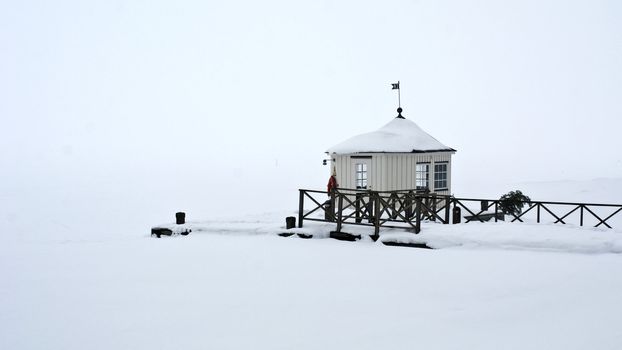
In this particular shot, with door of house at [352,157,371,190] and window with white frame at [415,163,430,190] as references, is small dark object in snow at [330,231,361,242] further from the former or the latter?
window with white frame at [415,163,430,190]

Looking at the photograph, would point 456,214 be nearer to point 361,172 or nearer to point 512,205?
point 512,205

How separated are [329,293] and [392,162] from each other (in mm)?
9916

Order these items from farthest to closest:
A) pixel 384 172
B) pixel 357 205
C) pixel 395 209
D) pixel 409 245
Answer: pixel 384 172 < pixel 395 209 < pixel 357 205 < pixel 409 245

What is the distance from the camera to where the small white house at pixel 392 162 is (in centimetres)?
2131

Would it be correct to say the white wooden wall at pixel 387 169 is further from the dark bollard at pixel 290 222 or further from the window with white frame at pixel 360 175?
the dark bollard at pixel 290 222

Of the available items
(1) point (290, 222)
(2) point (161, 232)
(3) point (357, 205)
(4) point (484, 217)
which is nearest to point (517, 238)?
(3) point (357, 205)

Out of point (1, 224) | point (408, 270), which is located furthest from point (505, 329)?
point (1, 224)

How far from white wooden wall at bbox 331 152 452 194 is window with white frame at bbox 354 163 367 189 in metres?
0.15

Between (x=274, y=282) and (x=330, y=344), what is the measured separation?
4.10m

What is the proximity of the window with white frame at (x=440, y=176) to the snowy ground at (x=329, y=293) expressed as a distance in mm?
5056

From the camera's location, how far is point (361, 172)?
21859mm

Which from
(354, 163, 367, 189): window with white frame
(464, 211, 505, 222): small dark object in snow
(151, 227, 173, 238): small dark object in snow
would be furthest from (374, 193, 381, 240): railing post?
(151, 227, 173, 238): small dark object in snow

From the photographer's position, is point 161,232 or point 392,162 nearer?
point 161,232

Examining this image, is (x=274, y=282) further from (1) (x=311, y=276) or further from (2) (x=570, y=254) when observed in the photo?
(2) (x=570, y=254)
